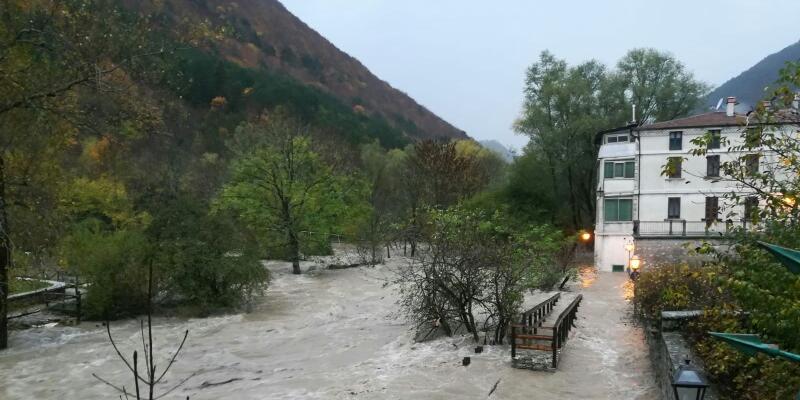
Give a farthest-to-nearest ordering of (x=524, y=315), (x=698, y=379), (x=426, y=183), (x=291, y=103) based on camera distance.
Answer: (x=291, y=103)
(x=426, y=183)
(x=524, y=315)
(x=698, y=379)

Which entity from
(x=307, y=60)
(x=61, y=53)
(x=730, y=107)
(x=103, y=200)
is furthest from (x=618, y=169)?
(x=307, y=60)

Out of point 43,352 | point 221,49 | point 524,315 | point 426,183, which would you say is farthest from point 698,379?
point 221,49

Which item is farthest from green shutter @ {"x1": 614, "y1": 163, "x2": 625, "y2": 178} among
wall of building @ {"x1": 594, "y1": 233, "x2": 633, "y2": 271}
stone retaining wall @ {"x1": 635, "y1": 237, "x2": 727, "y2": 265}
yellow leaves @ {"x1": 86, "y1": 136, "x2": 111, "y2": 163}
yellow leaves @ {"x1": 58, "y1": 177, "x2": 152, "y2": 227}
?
yellow leaves @ {"x1": 86, "y1": 136, "x2": 111, "y2": 163}

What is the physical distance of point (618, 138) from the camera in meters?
30.7

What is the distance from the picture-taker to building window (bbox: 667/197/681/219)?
28.8 meters

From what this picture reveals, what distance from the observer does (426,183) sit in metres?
41.5

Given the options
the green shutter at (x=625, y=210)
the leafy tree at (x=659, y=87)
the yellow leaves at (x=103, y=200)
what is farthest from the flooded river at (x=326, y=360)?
the leafy tree at (x=659, y=87)

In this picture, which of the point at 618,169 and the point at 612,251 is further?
the point at 612,251

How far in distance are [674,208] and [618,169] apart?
372 cm

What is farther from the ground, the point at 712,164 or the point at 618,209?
the point at 712,164

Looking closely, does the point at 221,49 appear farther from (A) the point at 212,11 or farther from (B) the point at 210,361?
(B) the point at 210,361

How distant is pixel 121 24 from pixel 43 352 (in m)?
9.77

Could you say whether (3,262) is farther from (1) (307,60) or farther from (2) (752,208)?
(1) (307,60)

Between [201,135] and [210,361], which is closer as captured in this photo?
[210,361]
